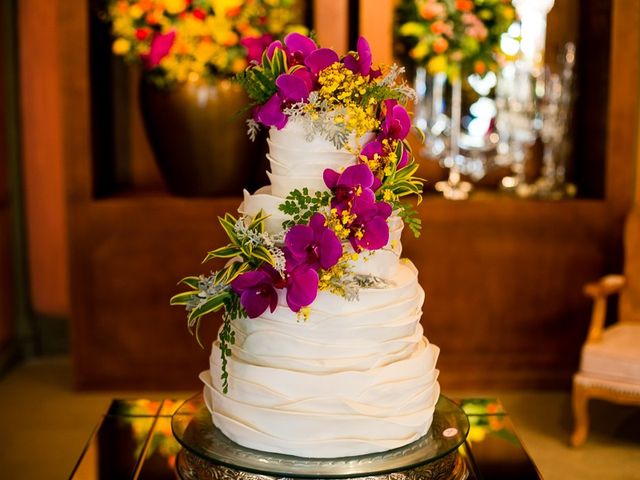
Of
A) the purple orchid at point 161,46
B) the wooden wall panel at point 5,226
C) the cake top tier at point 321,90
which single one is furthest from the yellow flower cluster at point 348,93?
the wooden wall panel at point 5,226

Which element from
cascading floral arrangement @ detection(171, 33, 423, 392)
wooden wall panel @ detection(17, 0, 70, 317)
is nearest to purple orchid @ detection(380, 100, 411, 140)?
cascading floral arrangement @ detection(171, 33, 423, 392)

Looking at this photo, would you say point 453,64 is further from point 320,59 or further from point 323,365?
point 323,365

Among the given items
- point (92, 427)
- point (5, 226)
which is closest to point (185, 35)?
point (5, 226)

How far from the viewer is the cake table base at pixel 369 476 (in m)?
1.77

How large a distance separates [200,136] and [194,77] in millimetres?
244

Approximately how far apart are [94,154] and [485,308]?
71.8 inches

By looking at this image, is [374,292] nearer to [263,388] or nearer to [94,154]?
[263,388]

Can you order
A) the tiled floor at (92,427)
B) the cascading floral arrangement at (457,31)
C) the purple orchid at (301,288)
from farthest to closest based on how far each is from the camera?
the cascading floral arrangement at (457,31) → the tiled floor at (92,427) → the purple orchid at (301,288)

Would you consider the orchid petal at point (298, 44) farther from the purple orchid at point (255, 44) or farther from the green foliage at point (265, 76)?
the purple orchid at point (255, 44)

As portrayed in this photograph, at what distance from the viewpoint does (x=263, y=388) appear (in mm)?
1795

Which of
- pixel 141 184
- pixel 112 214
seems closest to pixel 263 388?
pixel 112 214

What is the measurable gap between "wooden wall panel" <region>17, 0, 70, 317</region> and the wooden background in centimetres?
43

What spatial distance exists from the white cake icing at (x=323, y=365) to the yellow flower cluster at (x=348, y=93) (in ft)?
0.20

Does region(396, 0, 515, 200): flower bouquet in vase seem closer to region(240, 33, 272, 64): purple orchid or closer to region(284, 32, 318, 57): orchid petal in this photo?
region(240, 33, 272, 64): purple orchid
